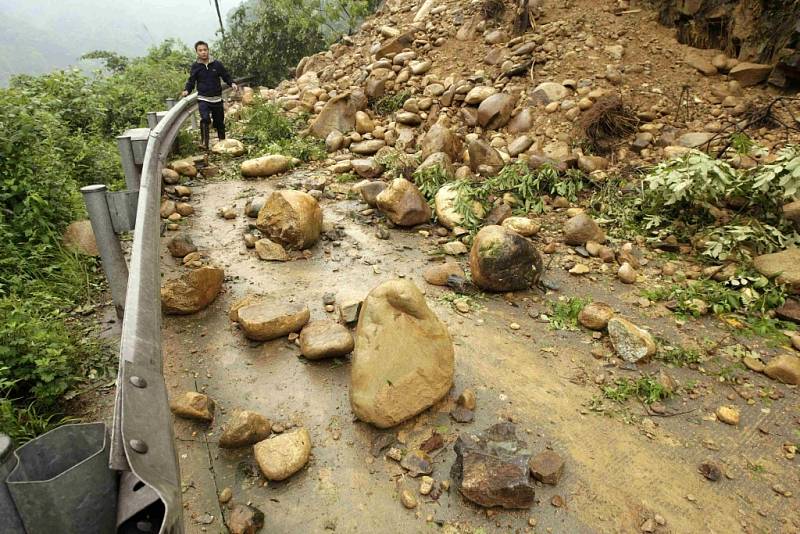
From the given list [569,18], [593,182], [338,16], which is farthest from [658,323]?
[338,16]

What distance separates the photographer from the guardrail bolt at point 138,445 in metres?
1.02

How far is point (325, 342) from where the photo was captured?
2.94 meters

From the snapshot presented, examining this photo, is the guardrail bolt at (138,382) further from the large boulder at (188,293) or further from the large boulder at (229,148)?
the large boulder at (229,148)

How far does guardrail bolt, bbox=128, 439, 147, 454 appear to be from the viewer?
1017mm

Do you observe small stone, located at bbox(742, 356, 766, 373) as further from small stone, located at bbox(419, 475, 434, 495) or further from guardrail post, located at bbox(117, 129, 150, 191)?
guardrail post, located at bbox(117, 129, 150, 191)

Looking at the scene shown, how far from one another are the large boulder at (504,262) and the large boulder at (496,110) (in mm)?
3316

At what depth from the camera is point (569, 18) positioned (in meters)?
7.42

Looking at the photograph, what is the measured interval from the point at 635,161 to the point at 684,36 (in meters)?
2.66

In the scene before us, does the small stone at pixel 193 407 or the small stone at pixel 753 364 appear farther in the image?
the small stone at pixel 753 364

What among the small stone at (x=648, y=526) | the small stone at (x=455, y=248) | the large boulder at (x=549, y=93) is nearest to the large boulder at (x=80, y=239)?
the small stone at (x=455, y=248)

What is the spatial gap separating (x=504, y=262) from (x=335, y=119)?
5126 mm

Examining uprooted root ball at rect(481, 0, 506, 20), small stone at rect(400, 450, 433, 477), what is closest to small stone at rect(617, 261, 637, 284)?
small stone at rect(400, 450, 433, 477)

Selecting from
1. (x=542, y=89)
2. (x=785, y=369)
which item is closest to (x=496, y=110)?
(x=542, y=89)

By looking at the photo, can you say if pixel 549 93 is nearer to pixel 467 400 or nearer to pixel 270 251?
pixel 270 251
